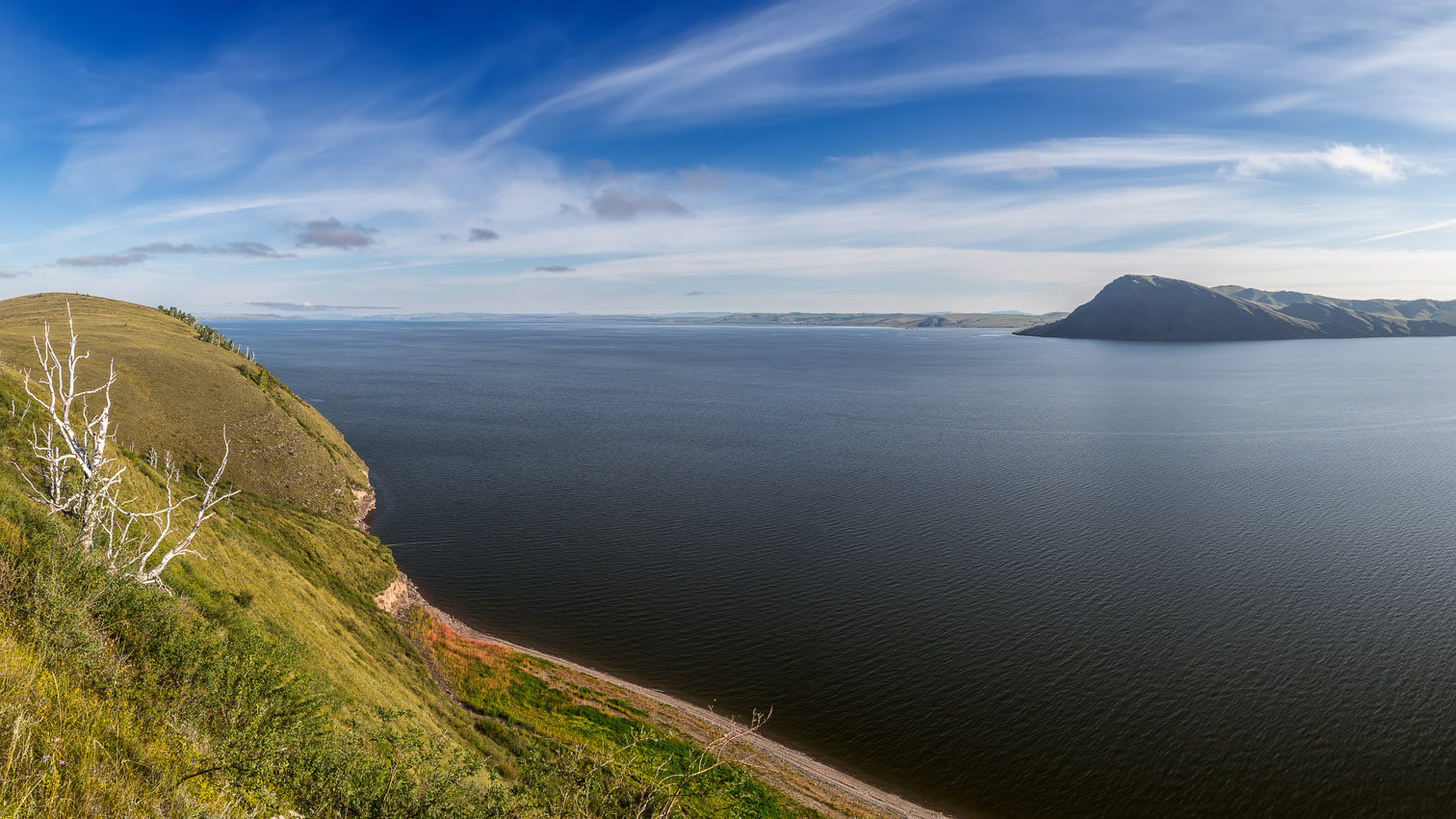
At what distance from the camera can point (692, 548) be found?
57594 millimetres

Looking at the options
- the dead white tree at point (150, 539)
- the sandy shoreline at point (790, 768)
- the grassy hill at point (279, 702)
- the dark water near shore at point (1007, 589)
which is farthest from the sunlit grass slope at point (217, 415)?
the sandy shoreline at point (790, 768)

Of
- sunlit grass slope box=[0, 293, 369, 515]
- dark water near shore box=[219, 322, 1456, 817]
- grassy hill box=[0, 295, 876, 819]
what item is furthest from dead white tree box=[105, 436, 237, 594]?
sunlit grass slope box=[0, 293, 369, 515]

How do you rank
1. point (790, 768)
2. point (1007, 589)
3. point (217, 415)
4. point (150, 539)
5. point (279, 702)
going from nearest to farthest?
point (279, 702)
point (150, 539)
point (790, 768)
point (1007, 589)
point (217, 415)

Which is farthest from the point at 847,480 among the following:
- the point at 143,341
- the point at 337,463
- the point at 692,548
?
the point at 143,341

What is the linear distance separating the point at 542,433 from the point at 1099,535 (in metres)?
75.5

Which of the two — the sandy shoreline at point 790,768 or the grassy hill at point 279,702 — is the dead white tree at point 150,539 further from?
the sandy shoreline at point 790,768

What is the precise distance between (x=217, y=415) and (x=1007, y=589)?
76184 millimetres

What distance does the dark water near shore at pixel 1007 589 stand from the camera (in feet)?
108

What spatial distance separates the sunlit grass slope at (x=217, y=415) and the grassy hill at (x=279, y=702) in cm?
1489

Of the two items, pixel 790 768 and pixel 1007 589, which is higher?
pixel 1007 589

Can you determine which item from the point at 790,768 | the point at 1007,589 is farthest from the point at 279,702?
the point at 1007,589

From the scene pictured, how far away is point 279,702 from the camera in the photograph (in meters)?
16.5

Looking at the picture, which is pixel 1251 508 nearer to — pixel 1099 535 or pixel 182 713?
pixel 1099 535

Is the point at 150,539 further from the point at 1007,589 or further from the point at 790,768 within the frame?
the point at 1007,589
